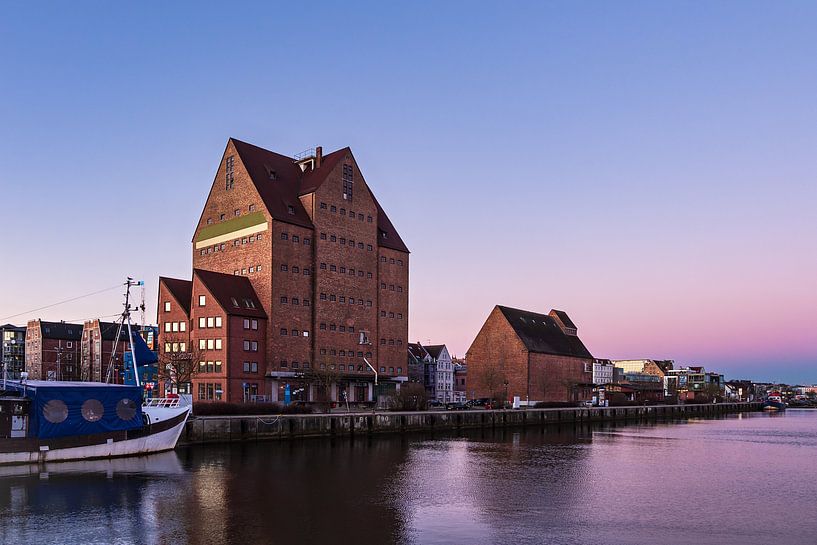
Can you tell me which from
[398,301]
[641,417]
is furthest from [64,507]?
[641,417]

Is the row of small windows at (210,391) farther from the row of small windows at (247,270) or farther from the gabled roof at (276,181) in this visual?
the gabled roof at (276,181)

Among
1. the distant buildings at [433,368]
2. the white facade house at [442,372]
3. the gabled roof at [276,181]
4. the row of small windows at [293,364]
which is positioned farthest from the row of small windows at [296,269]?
the white facade house at [442,372]

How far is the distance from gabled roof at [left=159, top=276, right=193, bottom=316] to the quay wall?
34.4m

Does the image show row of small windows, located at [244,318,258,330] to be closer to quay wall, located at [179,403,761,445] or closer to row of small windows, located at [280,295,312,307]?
row of small windows, located at [280,295,312,307]

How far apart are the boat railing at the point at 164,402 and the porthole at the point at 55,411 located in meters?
8.86

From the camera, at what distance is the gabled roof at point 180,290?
103 m

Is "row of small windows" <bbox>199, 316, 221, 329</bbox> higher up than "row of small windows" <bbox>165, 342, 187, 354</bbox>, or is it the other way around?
"row of small windows" <bbox>199, 316, 221, 329</bbox>

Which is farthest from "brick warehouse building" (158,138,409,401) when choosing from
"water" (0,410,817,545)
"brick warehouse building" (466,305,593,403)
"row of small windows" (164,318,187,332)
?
"water" (0,410,817,545)

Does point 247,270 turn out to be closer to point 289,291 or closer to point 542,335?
point 289,291

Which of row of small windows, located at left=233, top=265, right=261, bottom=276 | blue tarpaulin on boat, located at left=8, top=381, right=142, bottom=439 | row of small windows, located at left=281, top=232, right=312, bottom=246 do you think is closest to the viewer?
blue tarpaulin on boat, located at left=8, top=381, right=142, bottom=439

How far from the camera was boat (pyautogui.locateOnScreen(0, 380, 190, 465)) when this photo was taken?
50.8 meters

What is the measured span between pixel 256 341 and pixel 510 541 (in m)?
73.6

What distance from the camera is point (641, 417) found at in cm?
14538

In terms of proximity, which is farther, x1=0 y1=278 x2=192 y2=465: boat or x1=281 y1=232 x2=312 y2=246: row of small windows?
x1=281 y1=232 x2=312 y2=246: row of small windows
